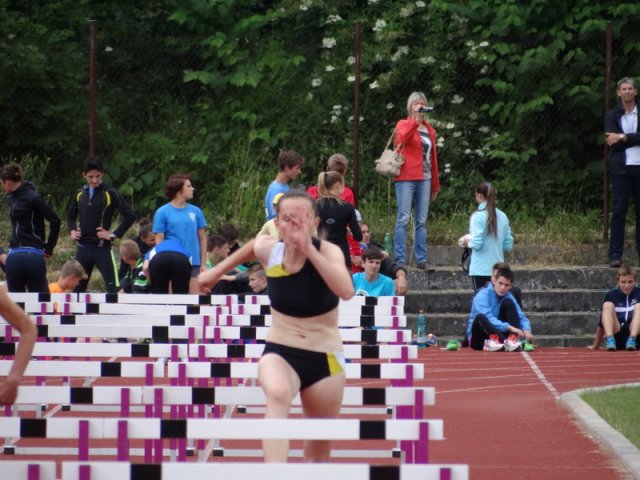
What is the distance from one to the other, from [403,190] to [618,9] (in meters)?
5.06

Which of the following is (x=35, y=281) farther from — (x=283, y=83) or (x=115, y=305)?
(x=283, y=83)

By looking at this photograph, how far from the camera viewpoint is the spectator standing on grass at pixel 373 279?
52.3ft

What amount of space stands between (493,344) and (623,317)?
1.47 m

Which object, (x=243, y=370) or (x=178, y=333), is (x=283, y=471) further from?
(x=178, y=333)

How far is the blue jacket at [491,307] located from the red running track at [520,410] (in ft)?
1.09

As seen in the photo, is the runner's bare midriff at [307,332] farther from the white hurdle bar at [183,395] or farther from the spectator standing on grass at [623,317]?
the spectator standing on grass at [623,317]

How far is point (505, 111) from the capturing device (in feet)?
70.2

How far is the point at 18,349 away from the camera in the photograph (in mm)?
5887

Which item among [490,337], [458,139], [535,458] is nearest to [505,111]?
[458,139]

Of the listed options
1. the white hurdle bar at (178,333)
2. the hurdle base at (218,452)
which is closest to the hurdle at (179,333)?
the white hurdle bar at (178,333)

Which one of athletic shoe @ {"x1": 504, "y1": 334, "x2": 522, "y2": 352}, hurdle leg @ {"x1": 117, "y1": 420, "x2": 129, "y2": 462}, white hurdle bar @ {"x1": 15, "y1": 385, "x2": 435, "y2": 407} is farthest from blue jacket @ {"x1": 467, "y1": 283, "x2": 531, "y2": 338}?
hurdle leg @ {"x1": 117, "y1": 420, "x2": 129, "y2": 462}

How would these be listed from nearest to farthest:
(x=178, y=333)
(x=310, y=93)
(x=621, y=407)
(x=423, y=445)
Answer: (x=423, y=445)
(x=178, y=333)
(x=621, y=407)
(x=310, y=93)

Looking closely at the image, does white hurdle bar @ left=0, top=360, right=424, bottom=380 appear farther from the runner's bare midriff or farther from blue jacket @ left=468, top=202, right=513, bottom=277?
blue jacket @ left=468, top=202, right=513, bottom=277

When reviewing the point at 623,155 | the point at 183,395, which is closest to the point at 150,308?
the point at 183,395
